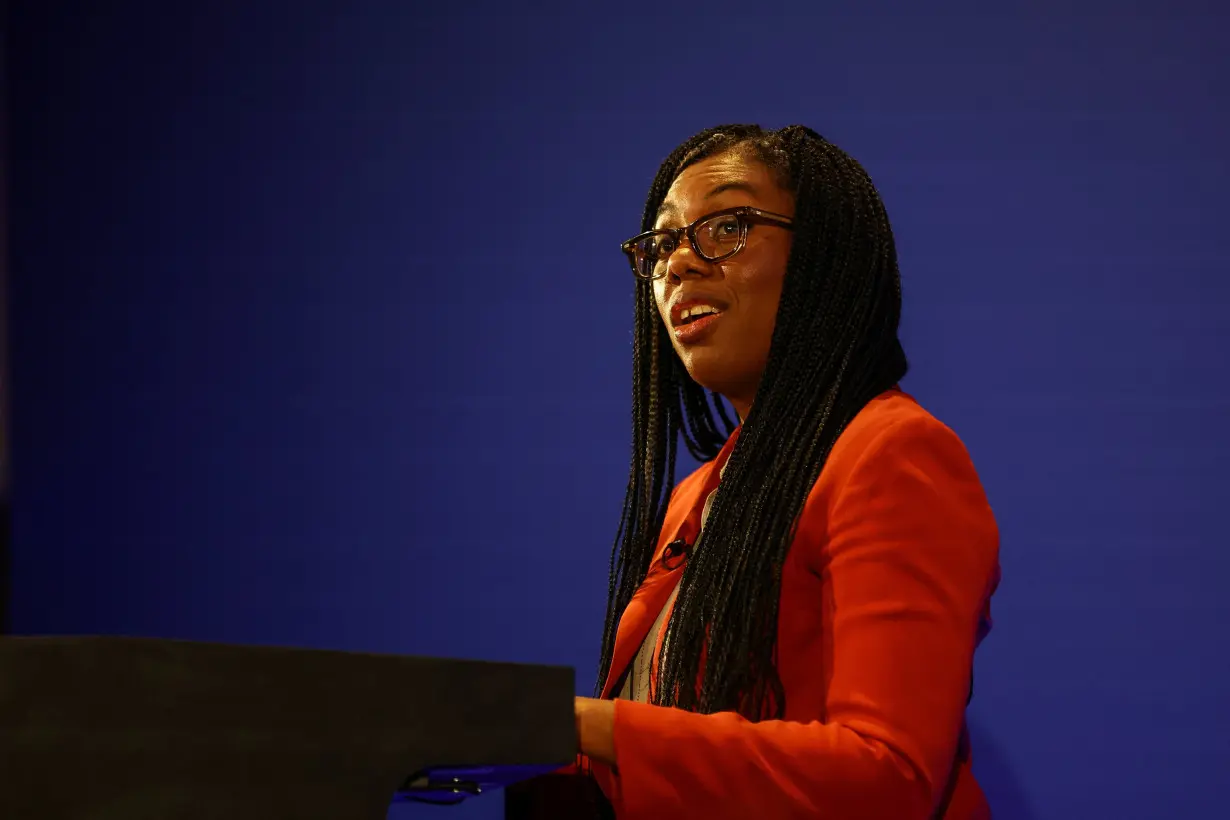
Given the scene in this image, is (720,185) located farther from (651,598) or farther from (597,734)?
(597,734)

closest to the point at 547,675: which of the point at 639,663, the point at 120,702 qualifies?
the point at 120,702

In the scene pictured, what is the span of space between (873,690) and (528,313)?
4.56 feet

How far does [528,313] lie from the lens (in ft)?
7.25

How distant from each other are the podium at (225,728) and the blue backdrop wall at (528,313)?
1.48 meters

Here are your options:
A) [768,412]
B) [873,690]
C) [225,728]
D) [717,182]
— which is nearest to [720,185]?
[717,182]

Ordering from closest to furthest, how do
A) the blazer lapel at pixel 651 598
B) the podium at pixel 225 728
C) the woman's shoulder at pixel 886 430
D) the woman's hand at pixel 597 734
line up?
the podium at pixel 225 728 < the woman's hand at pixel 597 734 < the woman's shoulder at pixel 886 430 < the blazer lapel at pixel 651 598

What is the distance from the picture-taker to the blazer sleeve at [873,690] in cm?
88

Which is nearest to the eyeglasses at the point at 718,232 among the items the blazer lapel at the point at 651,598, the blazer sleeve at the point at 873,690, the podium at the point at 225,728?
the blazer lapel at the point at 651,598

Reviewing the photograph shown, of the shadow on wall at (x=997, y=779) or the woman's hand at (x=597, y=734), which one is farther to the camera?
the shadow on wall at (x=997, y=779)

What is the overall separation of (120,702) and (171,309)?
1782mm

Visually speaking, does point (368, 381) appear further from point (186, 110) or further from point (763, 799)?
point (763, 799)

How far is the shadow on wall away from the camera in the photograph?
2.00m

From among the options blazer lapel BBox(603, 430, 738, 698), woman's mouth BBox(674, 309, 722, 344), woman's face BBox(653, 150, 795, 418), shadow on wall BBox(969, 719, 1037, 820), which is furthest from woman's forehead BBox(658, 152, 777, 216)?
shadow on wall BBox(969, 719, 1037, 820)

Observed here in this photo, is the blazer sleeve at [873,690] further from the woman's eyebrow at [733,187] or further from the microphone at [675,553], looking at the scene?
the woman's eyebrow at [733,187]
